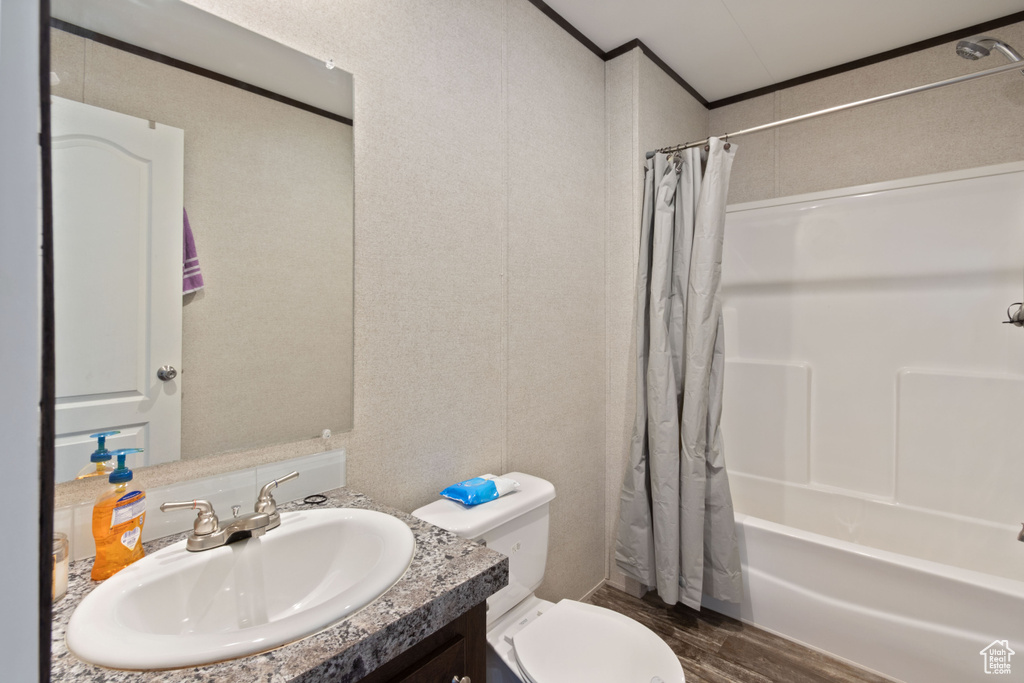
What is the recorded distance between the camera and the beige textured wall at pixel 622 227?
2086mm

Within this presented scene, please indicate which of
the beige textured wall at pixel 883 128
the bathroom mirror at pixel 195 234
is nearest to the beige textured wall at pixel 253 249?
the bathroom mirror at pixel 195 234

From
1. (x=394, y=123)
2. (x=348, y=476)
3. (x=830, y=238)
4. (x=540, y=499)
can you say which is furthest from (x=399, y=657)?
(x=830, y=238)

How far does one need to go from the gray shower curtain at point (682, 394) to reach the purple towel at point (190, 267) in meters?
1.55

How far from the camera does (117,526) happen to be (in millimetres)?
845

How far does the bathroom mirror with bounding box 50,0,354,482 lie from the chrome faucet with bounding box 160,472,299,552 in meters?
0.12

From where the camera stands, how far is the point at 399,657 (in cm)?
77

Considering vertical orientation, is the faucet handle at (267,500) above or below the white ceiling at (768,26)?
below

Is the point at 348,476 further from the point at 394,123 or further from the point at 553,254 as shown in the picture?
the point at 553,254

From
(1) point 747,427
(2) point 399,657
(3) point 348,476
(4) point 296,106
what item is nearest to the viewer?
(2) point 399,657

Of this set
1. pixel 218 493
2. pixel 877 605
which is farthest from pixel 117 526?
pixel 877 605

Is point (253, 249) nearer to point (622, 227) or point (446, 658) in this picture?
point (446, 658)

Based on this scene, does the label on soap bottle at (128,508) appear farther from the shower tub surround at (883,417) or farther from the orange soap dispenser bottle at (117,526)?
the shower tub surround at (883,417)

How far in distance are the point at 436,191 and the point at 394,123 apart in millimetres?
209
